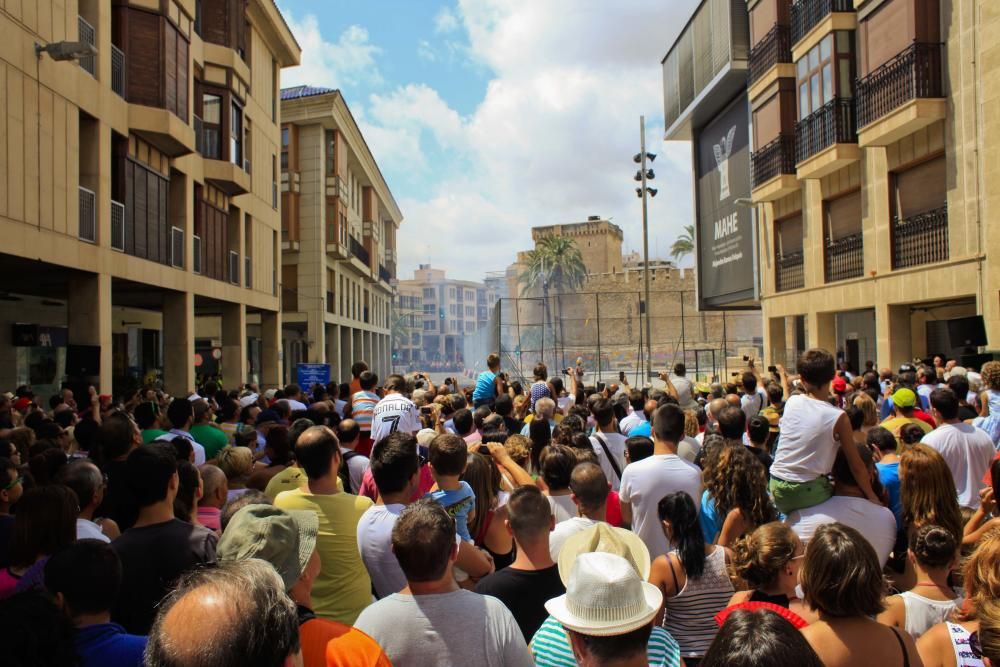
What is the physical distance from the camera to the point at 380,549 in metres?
3.70

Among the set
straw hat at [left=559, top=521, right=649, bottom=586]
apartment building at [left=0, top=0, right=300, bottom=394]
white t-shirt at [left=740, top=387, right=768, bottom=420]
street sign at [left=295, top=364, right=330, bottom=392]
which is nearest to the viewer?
straw hat at [left=559, top=521, right=649, bottom=586]

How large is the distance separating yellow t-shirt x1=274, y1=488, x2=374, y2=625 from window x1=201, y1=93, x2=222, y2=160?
62.9ft

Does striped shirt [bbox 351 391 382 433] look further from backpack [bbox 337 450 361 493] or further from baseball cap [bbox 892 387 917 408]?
baseball cap [bbox 892 387 917 408]

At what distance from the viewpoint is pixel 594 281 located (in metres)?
63.1

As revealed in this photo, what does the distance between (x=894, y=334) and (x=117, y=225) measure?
1833cm

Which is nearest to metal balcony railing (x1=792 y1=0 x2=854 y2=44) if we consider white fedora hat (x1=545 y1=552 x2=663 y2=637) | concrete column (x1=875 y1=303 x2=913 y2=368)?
concrete column (x1=875 y1=303 x2=913 y2=368)

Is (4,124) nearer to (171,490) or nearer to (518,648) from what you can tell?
(171,490)

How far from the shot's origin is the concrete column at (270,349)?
26562 millimetres

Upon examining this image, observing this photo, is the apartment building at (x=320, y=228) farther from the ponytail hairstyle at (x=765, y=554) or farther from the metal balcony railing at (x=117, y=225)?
the ponytail hairstyle at (x=765, y=554)

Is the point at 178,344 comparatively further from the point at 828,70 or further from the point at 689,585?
the point at 828,70

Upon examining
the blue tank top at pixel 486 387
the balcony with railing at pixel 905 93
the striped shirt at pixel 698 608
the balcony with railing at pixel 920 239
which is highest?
the balcony with railing at pixel 905 93

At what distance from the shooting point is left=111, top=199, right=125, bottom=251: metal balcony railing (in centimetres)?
1512

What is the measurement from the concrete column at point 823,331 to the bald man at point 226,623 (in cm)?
2120

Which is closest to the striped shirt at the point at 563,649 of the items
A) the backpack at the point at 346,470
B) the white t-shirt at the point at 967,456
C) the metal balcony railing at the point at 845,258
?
the backpack at the point at 346,470
